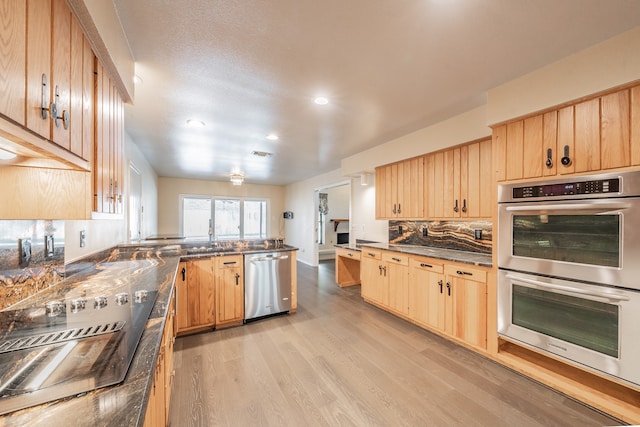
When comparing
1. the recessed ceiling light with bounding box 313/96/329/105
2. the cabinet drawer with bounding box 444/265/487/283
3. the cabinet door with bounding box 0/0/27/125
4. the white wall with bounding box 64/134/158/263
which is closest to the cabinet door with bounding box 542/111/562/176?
the cabinet drawer with bounding box 444/265/487/283

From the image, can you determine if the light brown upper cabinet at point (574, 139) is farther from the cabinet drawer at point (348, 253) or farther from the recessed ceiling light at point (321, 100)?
the cabinet drawer at point (348, 253)

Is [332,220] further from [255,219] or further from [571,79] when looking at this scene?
[571,79]

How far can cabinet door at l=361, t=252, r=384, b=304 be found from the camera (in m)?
3.60

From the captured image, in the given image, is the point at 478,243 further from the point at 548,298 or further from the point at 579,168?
the point at 579,168

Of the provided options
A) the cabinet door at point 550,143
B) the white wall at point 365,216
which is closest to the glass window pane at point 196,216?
the white wall at point 365,216

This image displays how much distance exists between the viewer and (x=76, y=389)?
66 cm

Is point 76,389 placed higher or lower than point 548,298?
higher

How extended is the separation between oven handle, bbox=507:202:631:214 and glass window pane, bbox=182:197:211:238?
7212 millimetres

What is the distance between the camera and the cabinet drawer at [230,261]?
3.04m

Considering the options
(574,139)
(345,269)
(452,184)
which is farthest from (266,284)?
(574,139)

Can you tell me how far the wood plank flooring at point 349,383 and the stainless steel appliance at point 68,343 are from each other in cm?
99

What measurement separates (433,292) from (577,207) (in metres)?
1.53

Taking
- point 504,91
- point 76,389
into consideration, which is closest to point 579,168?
point 504,91

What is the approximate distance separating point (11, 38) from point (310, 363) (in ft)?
8.52
